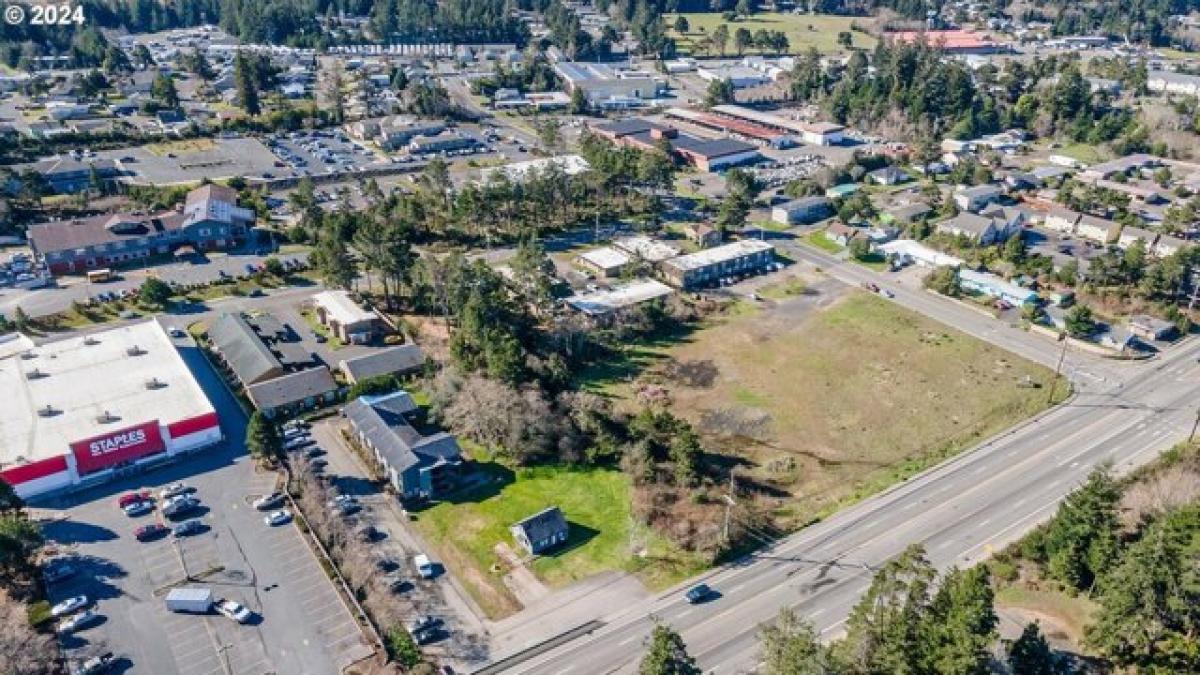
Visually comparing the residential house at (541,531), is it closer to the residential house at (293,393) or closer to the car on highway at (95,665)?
the car on highway at (95,665)

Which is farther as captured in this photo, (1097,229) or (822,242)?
(822,242)

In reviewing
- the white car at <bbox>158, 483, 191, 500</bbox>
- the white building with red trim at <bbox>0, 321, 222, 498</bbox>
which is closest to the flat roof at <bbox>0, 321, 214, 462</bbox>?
the white building with red trim at <bbox>0, 321, 222, 498</bbox>

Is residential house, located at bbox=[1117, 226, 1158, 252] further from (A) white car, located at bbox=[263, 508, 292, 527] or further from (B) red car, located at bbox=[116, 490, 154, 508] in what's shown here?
(B) red car, located at bbox=[116, 490, 154, 508]

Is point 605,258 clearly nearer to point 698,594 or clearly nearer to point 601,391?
point 601,391

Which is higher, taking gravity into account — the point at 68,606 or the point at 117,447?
the point at 117,447

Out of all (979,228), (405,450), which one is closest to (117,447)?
(405,450)

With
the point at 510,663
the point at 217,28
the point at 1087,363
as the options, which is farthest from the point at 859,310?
the point at 217,28

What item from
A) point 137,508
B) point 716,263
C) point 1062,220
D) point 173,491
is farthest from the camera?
point 1062,220
